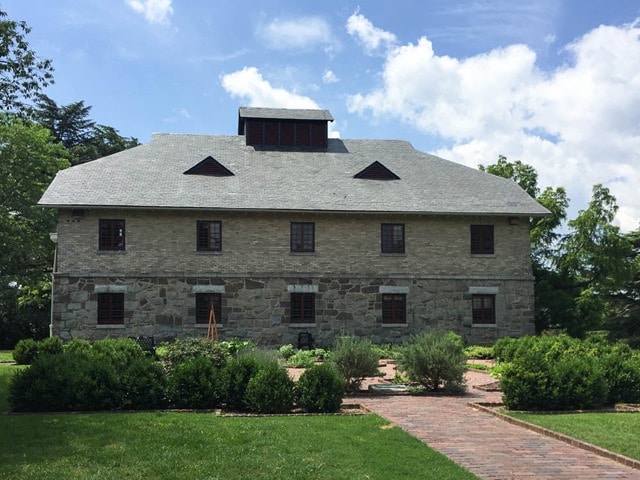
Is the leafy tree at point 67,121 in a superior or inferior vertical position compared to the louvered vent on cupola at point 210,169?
superior

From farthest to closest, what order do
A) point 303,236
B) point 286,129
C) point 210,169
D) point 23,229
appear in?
1. point 23,229
2. point 286,129
3. point 210,169
4. point 303,236

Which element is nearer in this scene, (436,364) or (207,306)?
(436,364)

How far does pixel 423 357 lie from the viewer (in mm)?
14547

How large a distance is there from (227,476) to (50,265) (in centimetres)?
2970

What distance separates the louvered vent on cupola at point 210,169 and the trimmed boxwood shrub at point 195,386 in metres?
15.2

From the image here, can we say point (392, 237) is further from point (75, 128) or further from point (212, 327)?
point (75, 128)

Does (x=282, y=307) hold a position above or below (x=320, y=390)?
above

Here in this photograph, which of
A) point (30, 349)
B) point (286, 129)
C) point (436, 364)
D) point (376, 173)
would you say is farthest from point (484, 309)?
point (30, 349)

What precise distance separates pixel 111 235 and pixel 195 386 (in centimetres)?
1363

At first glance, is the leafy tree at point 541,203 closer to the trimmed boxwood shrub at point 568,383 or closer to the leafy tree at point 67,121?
the trimmed boxwood shrub at point 568,383

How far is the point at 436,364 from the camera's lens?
14.5 m

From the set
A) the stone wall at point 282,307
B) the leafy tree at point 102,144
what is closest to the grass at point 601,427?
the stone wall at point 282,307

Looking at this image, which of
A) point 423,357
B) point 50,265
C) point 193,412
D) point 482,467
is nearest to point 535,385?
point 423,357

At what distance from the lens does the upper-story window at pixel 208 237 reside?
24.5 meters
